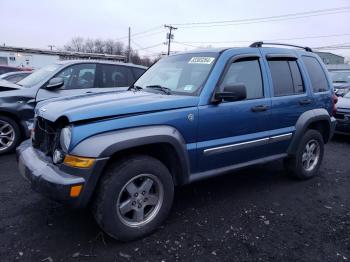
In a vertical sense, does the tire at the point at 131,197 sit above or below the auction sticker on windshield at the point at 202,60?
below

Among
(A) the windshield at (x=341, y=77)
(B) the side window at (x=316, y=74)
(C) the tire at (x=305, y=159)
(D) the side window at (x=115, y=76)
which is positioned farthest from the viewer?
(A) the windshield at (x=341, y=77)

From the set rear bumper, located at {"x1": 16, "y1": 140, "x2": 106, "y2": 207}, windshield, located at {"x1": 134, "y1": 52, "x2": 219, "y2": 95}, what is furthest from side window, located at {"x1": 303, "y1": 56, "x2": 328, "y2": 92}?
rear bumper, located at {"x1": 16, "y1": 140, "x2": 106, "y2": 207}

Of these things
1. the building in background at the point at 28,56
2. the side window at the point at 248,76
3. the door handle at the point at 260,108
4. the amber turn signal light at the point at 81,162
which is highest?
the side window at the point at 248,76

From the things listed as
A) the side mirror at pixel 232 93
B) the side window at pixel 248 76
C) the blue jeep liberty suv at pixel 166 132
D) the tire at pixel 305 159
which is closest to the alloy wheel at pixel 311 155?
the tire at pixel 305 159

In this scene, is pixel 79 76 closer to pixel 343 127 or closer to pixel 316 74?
pixel 316 74

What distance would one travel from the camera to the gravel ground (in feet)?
9.52

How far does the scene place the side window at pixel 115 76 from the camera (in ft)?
21.8

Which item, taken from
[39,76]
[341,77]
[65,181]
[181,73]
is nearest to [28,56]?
[341,77]

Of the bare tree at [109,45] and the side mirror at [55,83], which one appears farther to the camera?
the bare tree at [109,45]

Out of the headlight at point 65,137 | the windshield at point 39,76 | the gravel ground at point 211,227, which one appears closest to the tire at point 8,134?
the windshield at point 39,76

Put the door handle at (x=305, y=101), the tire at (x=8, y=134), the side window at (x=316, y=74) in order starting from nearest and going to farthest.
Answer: the door handle at (x=305, y=101)
the side window at (x=316, y=74)
the tire at (x=8, y=134)

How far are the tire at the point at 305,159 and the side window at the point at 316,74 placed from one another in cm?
67

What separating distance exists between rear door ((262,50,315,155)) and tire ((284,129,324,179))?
1.25 feet

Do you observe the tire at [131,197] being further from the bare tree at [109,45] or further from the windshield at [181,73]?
the bare tree at [109,45]
